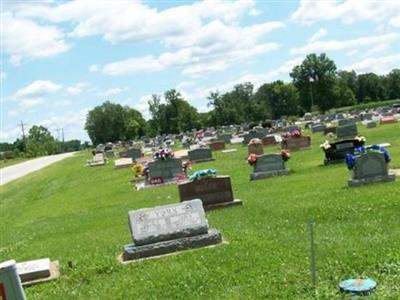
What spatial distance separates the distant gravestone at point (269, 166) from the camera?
2341 cm

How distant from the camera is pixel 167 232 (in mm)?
11477

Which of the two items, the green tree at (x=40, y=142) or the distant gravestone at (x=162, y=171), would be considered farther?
the green tree at (x=40, y=142)

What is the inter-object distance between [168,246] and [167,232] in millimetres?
253

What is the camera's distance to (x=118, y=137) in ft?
486

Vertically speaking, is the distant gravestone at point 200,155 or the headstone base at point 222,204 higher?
the distant gravestone at point 200,155

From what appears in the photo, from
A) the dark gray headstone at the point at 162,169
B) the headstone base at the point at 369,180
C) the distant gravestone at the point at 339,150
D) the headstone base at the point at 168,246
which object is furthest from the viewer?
the dark gray headstone at the point at 162,169

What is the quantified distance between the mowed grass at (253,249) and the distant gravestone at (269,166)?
2.41 meters

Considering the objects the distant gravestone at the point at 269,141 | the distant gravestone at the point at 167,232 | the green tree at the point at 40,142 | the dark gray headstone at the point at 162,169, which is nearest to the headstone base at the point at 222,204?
the distant gravestone at the point at 167,232

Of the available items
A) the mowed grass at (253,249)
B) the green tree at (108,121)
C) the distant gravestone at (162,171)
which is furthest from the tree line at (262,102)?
the mowed grass at (253,249)

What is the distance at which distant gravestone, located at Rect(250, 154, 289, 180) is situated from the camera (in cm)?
2341

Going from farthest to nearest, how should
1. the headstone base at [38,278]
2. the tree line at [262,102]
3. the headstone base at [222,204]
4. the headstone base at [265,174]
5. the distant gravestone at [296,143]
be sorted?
the tree line at [262,102]
the distant gravestone at [296,143]
the headstone base at [265,174]
the headstone base at [222,204]
the headstone base at [38,278]

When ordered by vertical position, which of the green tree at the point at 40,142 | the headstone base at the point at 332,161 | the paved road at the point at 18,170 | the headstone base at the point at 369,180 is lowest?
the paved road at the point at 18,170

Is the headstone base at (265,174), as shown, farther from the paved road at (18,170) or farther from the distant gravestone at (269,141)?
the paved road at (18,170)

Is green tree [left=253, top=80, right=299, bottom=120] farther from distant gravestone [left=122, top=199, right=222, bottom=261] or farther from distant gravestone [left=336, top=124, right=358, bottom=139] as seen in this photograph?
distant gravestone [left=122, top=199, right=222, bottom=261]
